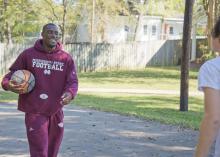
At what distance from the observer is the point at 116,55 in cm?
3347

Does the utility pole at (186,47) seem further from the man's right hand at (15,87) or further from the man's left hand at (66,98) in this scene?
the man's right hand at (15,87)

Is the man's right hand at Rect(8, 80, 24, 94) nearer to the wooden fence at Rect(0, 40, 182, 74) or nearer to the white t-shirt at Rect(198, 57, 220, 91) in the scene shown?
the white t-shirt at Rect(198, 57, 220, 91)

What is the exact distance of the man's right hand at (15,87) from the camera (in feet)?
17.3

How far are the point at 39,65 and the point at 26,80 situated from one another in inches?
12.1

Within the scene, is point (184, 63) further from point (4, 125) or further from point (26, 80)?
point (26, 80)

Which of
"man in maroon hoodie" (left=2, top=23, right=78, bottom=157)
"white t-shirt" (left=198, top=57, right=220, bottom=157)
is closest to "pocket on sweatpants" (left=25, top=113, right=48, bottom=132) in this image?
"man in maroon hoodie" (left=2, top=23, right=78, bottom=157)

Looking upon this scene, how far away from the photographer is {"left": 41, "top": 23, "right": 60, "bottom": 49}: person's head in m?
5.47

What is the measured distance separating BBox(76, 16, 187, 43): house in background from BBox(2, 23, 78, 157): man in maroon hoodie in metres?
36.7

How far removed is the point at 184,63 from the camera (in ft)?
44.1

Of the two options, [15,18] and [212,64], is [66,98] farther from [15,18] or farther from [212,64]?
[15,18]

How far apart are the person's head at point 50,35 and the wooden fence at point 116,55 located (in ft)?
74.0

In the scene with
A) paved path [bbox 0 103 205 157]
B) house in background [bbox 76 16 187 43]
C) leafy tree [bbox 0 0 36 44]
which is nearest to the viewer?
paved path [bbox 0 103 205 157]

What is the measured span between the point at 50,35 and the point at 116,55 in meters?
28.0

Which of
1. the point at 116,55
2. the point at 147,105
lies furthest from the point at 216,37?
the point at 116,55
